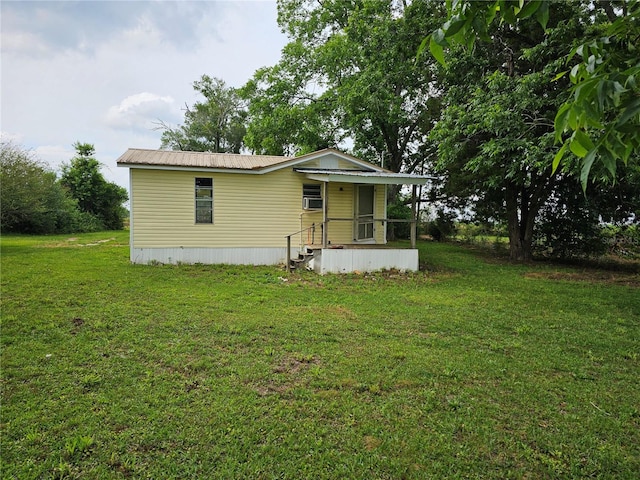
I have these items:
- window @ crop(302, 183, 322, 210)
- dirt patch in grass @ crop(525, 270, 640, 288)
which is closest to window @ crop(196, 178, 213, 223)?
window @ crop(302, 183, 322, 210)

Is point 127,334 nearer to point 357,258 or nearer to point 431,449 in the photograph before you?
point 431,449

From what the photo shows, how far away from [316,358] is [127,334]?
2.51 meters

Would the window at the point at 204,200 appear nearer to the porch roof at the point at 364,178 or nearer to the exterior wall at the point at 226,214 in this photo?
the exterior wall at the point at 226,214

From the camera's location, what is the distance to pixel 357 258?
9.91 m

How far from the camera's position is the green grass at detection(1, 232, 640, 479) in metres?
2.42

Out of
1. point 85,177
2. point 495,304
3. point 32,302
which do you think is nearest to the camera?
point 32,302

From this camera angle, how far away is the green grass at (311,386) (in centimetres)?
242

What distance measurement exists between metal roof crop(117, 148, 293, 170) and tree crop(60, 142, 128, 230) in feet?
58.3

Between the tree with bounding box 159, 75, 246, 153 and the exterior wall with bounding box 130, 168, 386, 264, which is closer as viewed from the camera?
the exterior wall with bounding box 130, 168, 386, 264

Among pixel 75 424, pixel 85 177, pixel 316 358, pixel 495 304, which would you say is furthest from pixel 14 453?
pixel 85 177

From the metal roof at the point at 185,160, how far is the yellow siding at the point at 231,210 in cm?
30

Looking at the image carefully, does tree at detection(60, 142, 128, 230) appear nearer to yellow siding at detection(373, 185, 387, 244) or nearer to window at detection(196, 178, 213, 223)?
window at detection(196, 178, 213, 223)

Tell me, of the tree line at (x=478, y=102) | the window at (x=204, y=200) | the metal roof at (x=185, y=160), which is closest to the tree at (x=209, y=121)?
the tree line at (x=478, y=102)

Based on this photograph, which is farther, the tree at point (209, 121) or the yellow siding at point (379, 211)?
the tree at point (209, 121)
